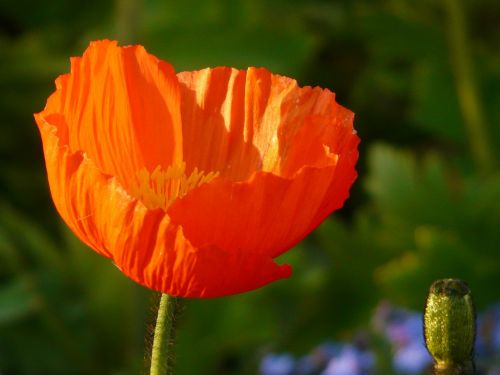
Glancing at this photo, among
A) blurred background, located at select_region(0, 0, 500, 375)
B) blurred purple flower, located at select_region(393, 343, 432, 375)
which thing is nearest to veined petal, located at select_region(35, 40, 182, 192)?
blurred background, located at select_region(0, 0, 500, 375)

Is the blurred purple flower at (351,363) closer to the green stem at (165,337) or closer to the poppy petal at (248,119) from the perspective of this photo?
the poppy petal at (248,119)

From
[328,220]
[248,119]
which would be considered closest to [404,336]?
[328,220]

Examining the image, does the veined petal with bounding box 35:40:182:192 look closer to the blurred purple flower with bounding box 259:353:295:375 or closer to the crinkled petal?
the crinkled petal

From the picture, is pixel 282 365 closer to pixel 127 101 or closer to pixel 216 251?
pixel 127 101

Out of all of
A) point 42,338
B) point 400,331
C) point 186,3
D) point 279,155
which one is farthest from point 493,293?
point 279,155

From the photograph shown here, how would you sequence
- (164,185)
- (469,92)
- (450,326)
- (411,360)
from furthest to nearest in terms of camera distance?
1. (469,92)
2. (411,360)
3. (164,185)
4. (450,326)

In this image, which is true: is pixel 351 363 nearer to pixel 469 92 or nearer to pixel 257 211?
pixel 469 92
